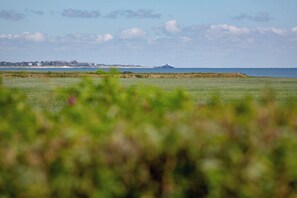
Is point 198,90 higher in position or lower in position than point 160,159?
lower

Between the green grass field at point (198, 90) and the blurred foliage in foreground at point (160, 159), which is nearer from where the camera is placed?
the blurred foliage in foreground at point (160, 159)

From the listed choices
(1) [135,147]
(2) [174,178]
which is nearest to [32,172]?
(1) [135,147]

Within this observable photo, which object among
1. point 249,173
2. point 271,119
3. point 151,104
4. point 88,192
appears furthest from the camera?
point 151,104

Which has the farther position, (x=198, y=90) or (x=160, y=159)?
(x=198, y=90)

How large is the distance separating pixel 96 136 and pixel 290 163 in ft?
3.64

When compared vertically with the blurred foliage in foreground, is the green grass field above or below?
below

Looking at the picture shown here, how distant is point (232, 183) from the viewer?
2848 mm

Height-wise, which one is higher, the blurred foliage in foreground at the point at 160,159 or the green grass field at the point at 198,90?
the blurred foliage in foreground at the point at 160,159

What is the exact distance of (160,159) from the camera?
314 centimetres

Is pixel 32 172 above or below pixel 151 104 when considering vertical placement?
below

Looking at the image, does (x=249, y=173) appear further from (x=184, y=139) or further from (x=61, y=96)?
(x=61, y=96)

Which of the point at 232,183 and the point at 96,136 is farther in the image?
the point at 96,136

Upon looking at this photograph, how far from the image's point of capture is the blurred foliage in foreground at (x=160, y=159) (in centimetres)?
288

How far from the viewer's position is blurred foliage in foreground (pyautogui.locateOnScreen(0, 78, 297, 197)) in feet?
9.46
